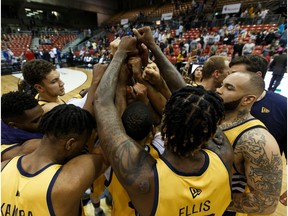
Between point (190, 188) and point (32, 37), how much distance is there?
22.1 meters

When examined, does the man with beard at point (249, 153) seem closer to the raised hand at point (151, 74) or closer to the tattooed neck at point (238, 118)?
the tattooed neck at point (238, 118)

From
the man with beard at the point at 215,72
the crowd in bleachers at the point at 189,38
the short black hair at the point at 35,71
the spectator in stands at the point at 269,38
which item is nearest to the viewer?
the short black hair at the point at 35,71

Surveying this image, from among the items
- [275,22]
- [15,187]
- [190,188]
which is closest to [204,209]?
[190,188]

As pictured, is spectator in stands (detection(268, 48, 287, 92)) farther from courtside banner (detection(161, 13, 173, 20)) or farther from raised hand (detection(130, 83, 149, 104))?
courtside banner (detection(161, 13, 173, 20))

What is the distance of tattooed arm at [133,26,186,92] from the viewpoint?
58.6 inches

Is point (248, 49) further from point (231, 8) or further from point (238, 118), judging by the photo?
point (238, 118)

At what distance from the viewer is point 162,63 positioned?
155cm

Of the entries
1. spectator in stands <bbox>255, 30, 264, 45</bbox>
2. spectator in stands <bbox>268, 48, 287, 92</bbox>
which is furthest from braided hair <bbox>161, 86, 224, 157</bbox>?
spectator in stands <bbox>255, 30, 264, 45</bbox>

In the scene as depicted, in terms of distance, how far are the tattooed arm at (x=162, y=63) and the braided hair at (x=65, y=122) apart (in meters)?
0.64

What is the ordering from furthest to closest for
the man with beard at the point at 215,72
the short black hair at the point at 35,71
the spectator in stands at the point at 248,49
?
the spectator in stands at the point at 248,49, the man with beard at the point at 215,72, the short black hair at the point at 35,71

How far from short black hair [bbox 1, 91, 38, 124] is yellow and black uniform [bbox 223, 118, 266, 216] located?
4.53 ft

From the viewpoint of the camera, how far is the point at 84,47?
1928cm

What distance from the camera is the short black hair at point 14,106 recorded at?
145 centimetres

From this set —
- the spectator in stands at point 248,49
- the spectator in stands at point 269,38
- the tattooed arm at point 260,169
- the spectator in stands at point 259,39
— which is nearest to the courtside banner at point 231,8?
the spectator in stands at point 259,39
